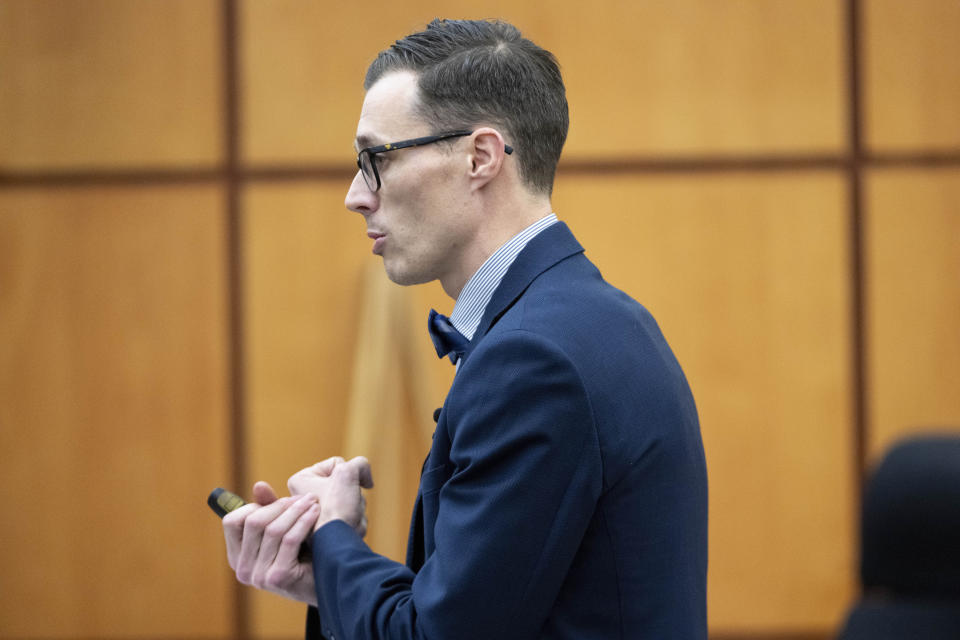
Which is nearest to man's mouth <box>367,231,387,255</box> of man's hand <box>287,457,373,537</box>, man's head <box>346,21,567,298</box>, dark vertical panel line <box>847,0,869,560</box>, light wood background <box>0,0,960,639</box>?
man's head <box>346,21,567,298</box>

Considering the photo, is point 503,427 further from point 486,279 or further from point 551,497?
point 486,279

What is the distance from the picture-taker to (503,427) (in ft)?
2.77

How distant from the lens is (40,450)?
2.82m

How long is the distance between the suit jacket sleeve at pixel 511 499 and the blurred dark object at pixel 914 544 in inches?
29.6

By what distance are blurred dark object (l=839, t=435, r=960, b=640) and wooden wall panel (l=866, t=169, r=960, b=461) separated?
59.7 inches

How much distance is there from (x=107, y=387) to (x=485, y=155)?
213cm

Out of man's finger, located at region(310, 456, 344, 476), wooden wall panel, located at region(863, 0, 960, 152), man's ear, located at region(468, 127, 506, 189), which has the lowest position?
man's finger, located at region(310, 456, 344, 476)

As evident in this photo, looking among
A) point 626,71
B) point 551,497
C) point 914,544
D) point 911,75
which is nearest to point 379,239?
point 551,497

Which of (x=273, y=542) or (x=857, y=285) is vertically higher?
(x=857, y=285)

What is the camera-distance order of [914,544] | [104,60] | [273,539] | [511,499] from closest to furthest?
[511,499]
[273,539]
[914,544]
[104,60]

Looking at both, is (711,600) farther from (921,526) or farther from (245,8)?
(245,8)

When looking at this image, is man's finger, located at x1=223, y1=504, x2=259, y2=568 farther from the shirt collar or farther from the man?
the shirt collar

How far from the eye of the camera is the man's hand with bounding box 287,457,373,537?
103 centimetres

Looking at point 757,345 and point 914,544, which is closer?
point 914,544
